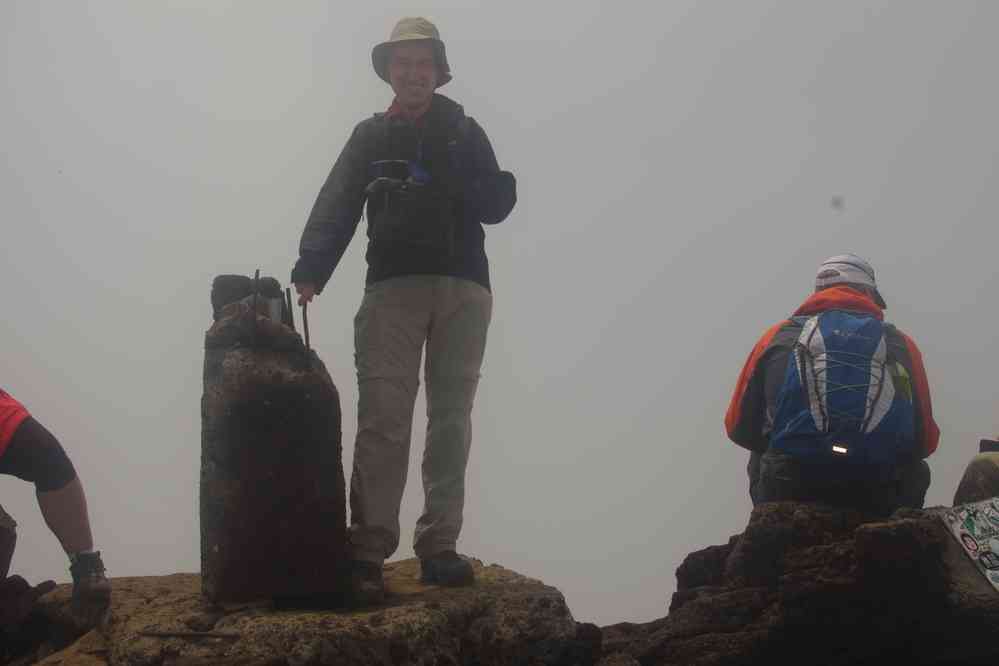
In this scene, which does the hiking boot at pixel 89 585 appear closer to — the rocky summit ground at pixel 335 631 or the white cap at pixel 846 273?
the rocky summit ground at pixel 335 631

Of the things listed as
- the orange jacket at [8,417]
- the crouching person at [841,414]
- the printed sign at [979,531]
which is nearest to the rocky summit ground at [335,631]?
the orange jacket at [8,417]

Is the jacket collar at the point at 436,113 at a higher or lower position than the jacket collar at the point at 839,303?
higher

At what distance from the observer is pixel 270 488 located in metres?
6.35

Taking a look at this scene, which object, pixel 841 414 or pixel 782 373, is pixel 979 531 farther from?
pixel 782 373

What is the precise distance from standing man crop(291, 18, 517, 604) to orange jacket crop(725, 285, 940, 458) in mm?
2006

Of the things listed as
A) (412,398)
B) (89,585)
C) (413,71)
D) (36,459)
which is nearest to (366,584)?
(412,398)

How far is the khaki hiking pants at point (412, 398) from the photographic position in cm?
677

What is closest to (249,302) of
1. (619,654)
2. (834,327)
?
(619,654)

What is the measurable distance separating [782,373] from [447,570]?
275 centimetres

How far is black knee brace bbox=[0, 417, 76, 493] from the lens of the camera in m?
6.88

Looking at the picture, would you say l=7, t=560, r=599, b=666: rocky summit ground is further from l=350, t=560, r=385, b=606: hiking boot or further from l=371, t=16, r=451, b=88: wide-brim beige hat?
l=371, t=16, r=451, b=88: wide-brim beige hat

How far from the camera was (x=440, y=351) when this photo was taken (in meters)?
7.24

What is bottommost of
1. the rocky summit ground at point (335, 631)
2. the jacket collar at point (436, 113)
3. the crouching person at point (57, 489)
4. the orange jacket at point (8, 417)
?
the rocky summit ground at point (335, 631)

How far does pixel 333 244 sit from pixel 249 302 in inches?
27.1
